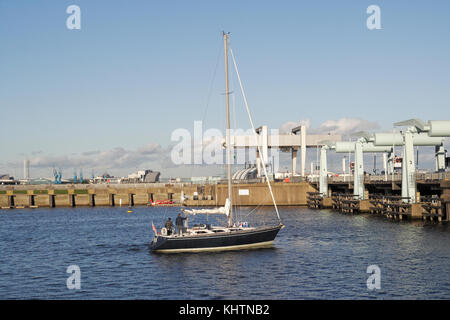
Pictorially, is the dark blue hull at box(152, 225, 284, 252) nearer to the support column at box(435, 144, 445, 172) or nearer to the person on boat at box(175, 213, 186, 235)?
the person on boat at box(175, 213, 186, 235)

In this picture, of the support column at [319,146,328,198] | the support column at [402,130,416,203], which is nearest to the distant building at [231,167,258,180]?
the support column at [319,146,328,198]

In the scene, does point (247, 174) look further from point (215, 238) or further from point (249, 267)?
point (249, 267)

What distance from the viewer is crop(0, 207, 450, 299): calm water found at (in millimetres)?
31016

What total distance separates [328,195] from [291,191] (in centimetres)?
923

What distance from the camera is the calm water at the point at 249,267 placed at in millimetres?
31016

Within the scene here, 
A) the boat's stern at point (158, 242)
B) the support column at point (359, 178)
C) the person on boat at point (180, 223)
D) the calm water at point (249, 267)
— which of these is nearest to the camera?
the calm water at point (249, 267)

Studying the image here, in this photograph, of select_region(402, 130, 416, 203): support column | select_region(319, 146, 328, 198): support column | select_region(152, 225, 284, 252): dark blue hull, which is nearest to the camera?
select_region(152, 225, 284, 252): dark blue hull

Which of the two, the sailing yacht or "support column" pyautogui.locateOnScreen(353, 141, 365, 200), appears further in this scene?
"support column" pyautogui.locateOnScreen(353, 141, 365, 200)

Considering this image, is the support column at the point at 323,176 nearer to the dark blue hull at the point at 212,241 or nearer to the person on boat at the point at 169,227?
the dark blue hull at the point at 212,241

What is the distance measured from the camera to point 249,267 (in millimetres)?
38219

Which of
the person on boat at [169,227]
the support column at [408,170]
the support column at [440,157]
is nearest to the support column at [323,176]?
the support column at [440,157]

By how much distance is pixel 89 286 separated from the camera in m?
33.8
